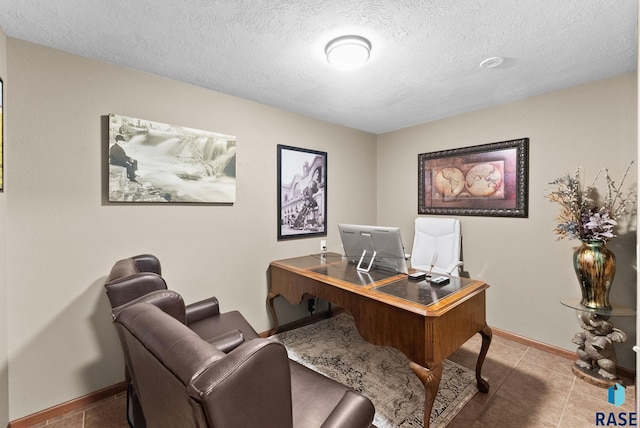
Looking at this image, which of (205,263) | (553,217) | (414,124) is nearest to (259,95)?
(205,263)

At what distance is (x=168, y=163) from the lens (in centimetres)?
230

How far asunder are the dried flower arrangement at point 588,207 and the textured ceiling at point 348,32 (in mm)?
902

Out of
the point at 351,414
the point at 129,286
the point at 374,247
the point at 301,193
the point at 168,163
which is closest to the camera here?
the point at 351,414

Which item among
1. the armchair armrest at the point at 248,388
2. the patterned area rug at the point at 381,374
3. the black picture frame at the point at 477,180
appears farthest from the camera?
the black picture frame at the point at 477,180

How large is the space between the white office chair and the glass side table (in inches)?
39.2

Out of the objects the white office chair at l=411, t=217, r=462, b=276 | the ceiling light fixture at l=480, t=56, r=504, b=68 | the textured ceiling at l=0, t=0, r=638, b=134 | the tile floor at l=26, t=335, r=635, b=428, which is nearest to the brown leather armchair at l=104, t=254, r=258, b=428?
the tile floor at l=26, t=335, r=635, b=428

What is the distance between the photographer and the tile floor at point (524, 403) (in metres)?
1.81

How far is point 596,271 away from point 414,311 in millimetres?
1684

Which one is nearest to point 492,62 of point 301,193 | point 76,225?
point 301,193

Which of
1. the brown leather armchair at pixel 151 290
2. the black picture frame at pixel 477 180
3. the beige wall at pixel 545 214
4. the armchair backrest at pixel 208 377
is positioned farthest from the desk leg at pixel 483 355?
the armchair backrest at pixel 208 377

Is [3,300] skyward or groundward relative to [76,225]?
groundward

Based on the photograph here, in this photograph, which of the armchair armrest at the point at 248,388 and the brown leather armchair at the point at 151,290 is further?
the brown leather armchair at the point at 151,290

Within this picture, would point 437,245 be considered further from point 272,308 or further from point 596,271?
point 272,308

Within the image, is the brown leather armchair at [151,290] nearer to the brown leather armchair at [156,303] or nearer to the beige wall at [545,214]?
the brown leather armchair at [156,303]
